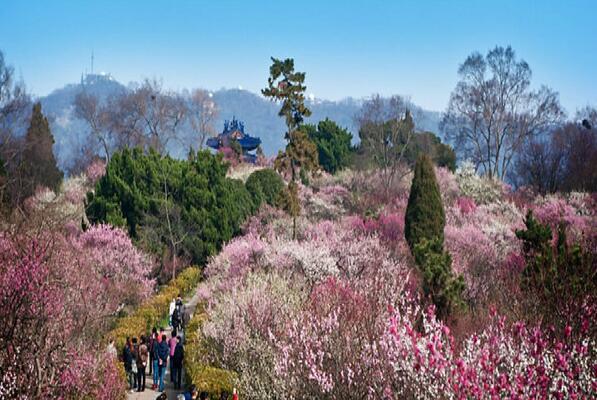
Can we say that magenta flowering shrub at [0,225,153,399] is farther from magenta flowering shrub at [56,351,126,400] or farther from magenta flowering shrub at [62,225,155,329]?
magenta flowering shrub at [62,225,155,329]

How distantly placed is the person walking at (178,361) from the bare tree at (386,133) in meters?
29.5

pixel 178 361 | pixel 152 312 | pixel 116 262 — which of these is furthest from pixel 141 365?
pixel 116 262

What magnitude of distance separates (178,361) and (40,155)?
3586cm

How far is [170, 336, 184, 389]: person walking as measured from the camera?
17.5 meters

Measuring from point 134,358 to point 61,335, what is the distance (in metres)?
6.70

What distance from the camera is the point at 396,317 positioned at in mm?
10234

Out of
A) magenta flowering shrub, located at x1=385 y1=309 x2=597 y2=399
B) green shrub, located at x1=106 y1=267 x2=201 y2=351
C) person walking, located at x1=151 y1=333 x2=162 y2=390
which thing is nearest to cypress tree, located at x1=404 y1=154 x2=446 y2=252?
green shrub, located at x1=106 y1=267 x2=201 y2=351

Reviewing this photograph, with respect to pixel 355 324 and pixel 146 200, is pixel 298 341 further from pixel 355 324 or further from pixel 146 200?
pixel 146 200

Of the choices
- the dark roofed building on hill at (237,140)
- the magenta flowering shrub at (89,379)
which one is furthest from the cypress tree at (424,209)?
the dark roofed building on hill at (237,140)

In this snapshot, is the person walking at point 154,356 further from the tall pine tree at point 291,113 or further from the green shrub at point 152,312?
the tall pine tree at point 291,113

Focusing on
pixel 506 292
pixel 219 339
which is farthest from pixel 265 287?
pixel 506 292

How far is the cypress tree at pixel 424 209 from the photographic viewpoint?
27.0 metres

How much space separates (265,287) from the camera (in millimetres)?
18938

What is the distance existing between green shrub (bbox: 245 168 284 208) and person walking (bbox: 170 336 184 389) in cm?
2315
